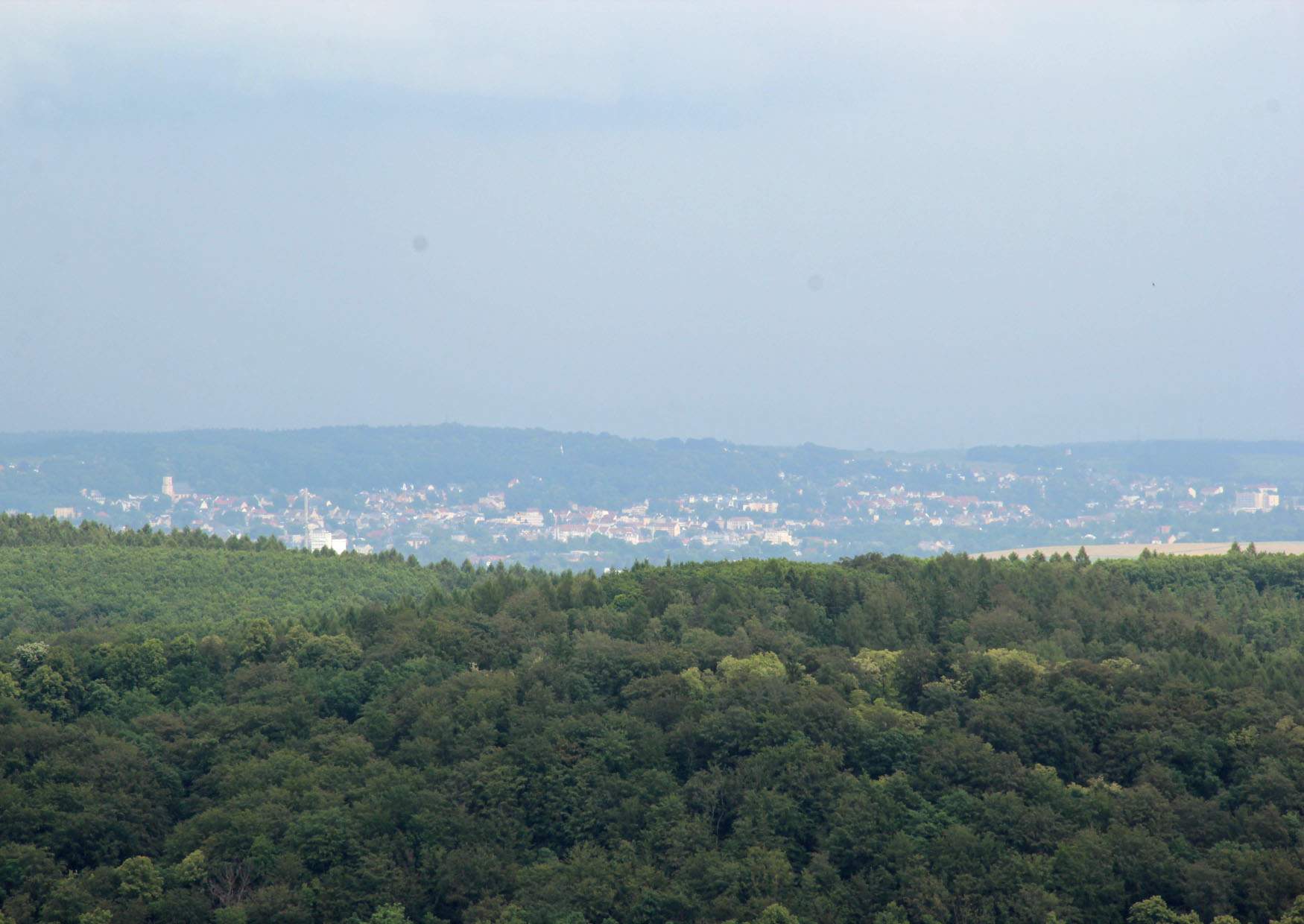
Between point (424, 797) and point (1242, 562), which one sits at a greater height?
point (1242, 562)

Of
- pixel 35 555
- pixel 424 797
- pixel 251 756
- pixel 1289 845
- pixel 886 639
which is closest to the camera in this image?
pixel 1289 845

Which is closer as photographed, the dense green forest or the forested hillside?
the dense green forest

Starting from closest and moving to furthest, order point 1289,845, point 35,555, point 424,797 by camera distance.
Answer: point 1289,845
point 424,797
point 35,555

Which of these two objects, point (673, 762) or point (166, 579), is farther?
point (166, 579)

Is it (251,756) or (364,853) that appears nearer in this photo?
(364,853)

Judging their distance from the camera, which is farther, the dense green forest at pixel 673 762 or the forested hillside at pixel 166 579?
the forested hillside at pixel 166 579

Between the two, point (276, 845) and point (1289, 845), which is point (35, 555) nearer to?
point (276, 845)

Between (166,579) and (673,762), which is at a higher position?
(166,579)

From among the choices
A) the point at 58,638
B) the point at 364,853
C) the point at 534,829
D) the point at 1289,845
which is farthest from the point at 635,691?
the point at 58,638
